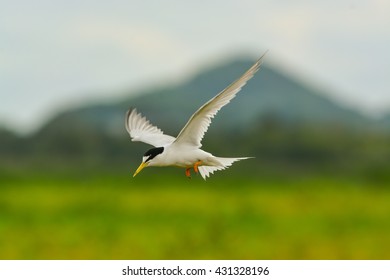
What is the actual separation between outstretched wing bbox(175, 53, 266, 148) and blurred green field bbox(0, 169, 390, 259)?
533 cm

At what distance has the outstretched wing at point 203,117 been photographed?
411 cm

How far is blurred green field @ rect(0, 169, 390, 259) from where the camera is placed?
35.9 ft

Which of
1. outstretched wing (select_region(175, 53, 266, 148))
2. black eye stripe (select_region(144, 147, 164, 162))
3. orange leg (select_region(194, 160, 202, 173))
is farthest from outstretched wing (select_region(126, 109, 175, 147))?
orange leg (select_region(194, 160, 202, 173))

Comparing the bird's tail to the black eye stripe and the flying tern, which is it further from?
the black eye stripe

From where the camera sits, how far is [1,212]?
15.9 metres

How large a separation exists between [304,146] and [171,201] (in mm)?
10078

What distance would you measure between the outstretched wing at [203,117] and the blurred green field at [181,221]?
17.5 feet

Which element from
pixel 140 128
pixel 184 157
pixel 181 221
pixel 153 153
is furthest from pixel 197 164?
pixel 181 221

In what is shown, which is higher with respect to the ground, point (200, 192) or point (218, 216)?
point (200, 192)

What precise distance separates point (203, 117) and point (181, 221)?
10.4 metres

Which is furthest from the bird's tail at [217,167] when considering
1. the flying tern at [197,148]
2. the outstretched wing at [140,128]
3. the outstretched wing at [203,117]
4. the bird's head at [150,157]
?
the outstretched wing at [140,128]
